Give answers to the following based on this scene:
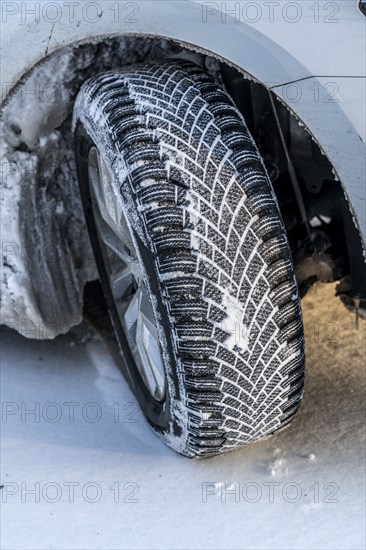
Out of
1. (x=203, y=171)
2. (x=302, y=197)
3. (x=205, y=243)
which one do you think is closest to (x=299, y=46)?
(x=203, y=171)

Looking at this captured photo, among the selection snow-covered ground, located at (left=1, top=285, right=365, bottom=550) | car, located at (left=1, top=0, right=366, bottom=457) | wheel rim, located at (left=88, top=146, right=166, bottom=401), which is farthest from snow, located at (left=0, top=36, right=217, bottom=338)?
snow-covered ground, located at (left=1, top=285, right=365, bottom=550)

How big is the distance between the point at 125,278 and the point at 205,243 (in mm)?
575

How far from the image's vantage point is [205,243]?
189 centimetres

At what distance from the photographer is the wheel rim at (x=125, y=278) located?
2.21 meters

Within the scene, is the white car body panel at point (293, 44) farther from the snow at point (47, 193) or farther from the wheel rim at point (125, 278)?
the wheel rim at point (125, 278)

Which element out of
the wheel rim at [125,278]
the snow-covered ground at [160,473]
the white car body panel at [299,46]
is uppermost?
the white car body panel at [299,46]

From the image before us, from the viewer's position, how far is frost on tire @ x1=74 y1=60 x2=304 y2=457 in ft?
6.20

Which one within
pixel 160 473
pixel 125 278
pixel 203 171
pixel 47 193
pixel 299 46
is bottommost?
pixel 160 473

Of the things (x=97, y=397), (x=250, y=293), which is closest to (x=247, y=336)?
(x=250, y=293)

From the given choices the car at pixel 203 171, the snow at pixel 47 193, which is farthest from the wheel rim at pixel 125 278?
the snow at pixel 47 193

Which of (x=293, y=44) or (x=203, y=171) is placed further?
(x=203, y=171)

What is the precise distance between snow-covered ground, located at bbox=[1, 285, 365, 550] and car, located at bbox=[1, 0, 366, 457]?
0.11 m

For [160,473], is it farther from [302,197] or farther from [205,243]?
[302,197]

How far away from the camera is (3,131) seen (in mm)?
2242
